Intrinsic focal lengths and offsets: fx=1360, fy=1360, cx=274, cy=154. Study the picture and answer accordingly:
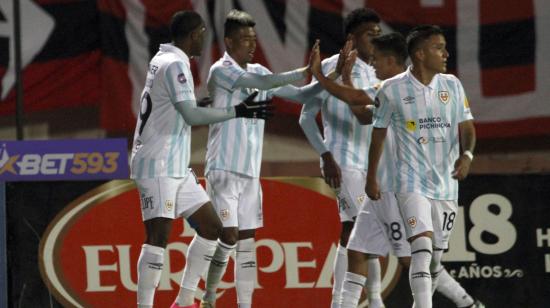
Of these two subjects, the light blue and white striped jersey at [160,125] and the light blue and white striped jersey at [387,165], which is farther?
the light blue and white striped jersey at [160,125]

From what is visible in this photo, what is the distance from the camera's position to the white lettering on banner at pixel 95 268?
30.5 ft

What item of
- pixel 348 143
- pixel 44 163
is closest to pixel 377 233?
pixel 348 143

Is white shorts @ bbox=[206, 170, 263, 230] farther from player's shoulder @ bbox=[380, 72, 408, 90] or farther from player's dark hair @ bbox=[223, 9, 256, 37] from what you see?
player's shoulder @ bbox=[380, 72, 408, 90]

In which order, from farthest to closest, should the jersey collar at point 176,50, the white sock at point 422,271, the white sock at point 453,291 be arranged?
the white sock at point 453,291
the jersey collar at point 176,50
the white sock at point 422,271

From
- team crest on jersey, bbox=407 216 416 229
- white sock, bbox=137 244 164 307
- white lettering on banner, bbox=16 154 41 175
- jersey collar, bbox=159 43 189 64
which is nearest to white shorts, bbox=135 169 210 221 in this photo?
white sock, bbox=137 244 164 307

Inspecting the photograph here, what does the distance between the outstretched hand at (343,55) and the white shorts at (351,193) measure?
0.77 meters

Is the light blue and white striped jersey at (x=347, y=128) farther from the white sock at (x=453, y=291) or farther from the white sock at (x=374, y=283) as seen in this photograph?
the white sock at (x=453, y=291)

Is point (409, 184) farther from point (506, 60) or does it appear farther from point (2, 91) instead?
point (2, 91)

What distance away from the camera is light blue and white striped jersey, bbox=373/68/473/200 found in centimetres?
753

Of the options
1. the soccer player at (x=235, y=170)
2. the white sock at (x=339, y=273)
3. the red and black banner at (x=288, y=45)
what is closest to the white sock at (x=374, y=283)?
the white sock at (x=339, y=273)

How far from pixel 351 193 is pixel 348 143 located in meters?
0.35

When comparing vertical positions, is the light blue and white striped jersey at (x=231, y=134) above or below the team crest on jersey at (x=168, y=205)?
above

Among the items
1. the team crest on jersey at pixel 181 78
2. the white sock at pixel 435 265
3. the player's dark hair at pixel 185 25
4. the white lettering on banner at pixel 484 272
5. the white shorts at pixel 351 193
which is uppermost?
the player's dark hair at pixel 185 25

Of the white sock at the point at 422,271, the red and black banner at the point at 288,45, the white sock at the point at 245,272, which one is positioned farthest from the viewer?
the red and black banner at the point at 288,45
